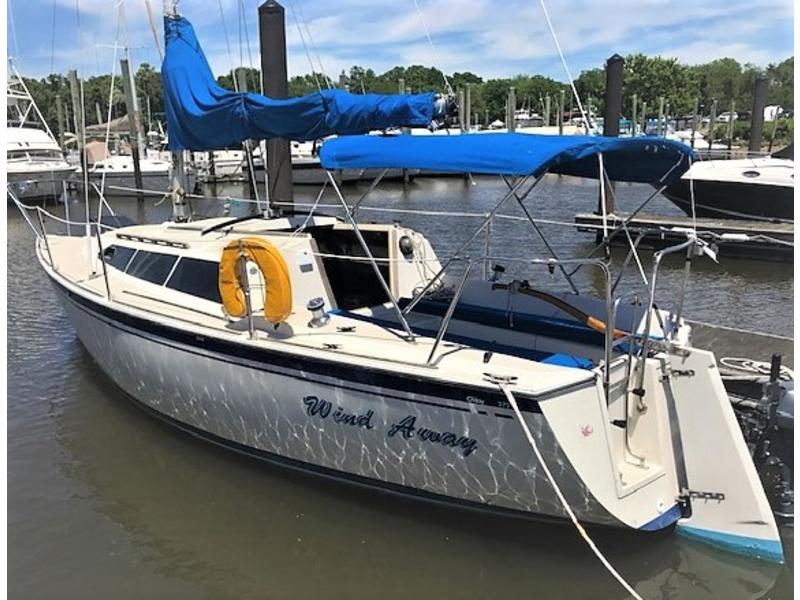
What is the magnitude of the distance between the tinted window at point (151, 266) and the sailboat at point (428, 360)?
0.03m

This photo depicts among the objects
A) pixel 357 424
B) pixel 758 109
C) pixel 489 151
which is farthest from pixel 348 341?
pixel 758 109

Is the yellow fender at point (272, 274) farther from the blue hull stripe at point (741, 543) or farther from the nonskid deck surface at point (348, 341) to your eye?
the blue hull stripe at point (741, 543)

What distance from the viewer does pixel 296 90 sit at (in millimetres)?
63156

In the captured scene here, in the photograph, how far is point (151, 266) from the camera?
772 cm

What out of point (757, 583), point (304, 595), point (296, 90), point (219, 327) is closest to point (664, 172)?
point (757, 583)

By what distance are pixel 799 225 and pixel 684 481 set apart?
213 cm

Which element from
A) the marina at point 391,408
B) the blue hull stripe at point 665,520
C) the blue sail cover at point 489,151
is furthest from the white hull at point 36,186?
the blue hull stripe at point 665,520

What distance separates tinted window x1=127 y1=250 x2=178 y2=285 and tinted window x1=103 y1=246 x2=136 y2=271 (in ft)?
0.63

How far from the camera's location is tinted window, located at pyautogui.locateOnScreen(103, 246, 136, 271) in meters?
8.21

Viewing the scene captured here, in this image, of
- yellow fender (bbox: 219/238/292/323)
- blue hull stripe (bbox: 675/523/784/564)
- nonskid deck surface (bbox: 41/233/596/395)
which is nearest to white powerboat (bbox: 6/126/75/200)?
nonskid deck surface (bbox: 41/233/596/395)

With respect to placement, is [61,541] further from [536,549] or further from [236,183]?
[236,183]

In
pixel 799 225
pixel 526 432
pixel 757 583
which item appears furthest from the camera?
pixel 799 225

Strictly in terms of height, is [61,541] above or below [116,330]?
below

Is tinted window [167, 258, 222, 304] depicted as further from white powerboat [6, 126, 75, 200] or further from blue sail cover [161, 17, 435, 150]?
white powerboat [6, 126, 75, 200]
